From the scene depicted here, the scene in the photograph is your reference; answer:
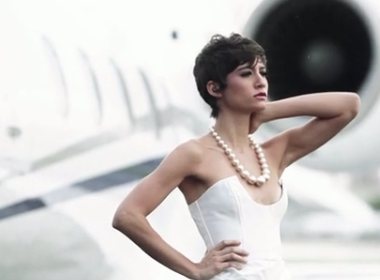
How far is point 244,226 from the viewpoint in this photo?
143 cm

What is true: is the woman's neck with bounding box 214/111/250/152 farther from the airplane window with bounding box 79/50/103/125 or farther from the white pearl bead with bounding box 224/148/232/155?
the airplane window with bounding box 79/50/103/125

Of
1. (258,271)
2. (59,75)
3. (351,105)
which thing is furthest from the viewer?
(59,75)

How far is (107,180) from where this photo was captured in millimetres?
2209

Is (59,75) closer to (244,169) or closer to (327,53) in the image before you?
(327,53)

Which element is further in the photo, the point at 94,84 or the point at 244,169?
the point at 94,84

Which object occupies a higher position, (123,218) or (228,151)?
(228,151)

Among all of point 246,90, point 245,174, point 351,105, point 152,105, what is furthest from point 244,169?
point 152,105

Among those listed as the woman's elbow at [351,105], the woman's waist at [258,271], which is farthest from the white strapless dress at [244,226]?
the woman's elbow at [351,105]

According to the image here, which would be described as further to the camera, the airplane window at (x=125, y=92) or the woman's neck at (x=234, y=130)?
the airplane window at (x=125, y=92)

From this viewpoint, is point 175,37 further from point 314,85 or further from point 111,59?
point 314,85

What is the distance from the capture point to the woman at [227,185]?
1.43 meters

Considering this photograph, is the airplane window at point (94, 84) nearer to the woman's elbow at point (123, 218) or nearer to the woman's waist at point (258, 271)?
the woman's elbow at point (123, 218)

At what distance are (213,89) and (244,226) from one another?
9.9 inches

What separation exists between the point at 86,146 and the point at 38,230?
0.24 meters
